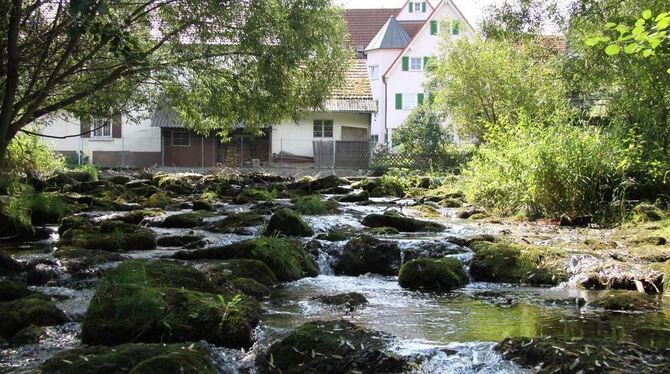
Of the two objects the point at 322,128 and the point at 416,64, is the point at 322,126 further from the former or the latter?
the point at 416,64

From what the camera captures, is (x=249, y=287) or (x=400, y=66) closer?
(x=249, y=287)

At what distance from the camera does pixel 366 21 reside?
51500 millimetres

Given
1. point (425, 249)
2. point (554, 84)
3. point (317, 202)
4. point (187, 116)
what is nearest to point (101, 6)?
point (425, 249)

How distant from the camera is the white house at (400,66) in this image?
39750 millimetres

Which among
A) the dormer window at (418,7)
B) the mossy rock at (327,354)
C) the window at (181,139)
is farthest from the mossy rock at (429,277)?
the dormer window at (418,7)

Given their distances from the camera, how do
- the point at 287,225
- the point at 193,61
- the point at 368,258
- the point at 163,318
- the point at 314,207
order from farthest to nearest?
1. the point at 314,207
2. the point at 193,61
3. the point at 287,225
4. the point at 368,258
5. the point at 163,318

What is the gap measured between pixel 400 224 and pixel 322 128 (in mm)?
25059

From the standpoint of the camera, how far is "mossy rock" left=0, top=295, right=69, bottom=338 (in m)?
4.75

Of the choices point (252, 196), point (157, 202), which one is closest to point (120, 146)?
point (252, 196)

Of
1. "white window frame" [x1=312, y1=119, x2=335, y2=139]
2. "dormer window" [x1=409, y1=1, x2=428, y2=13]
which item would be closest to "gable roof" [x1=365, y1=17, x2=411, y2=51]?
"dormer window" [x1=409, y1=1, x2=428, y2=13]

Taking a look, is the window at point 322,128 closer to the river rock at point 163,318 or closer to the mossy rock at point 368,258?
the mossy rock at point 368,258

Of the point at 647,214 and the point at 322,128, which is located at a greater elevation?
the point at 322,128

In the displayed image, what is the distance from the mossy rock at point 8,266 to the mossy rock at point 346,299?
3382mm

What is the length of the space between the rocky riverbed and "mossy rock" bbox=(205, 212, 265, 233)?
5 centimetres
